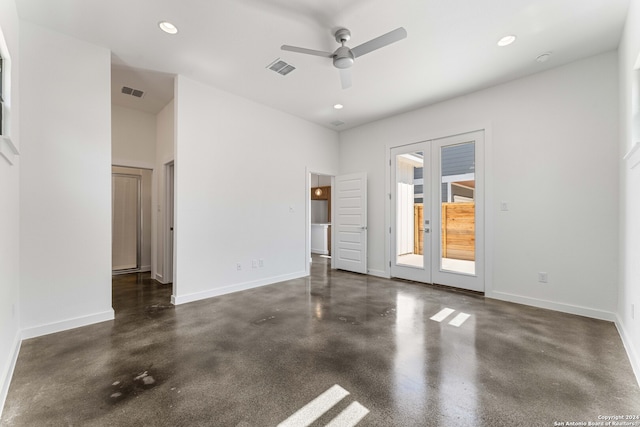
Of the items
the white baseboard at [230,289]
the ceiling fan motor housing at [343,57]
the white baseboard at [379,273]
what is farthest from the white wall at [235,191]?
the ceiling fan motor housing at [343,57]

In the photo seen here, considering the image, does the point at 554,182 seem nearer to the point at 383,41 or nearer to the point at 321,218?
the point at 383,41

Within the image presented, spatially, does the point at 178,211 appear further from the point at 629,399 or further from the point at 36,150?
the point at 629,399

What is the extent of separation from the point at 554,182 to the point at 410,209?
6.72 ft

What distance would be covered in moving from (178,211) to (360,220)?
3.39 metres

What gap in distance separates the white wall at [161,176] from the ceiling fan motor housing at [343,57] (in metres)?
3.05

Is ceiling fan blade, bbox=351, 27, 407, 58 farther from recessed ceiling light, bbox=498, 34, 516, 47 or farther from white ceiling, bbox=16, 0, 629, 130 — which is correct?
recessed ceiling light, bbox=498, 34, 516, 47

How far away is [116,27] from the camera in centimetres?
279

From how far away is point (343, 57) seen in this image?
2771 mm

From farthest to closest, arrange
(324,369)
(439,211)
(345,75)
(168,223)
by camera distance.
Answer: (168,223)
(439,211)
(345,75)
(324,369)

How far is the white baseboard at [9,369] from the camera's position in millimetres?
1726

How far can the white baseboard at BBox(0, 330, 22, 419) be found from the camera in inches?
68.0

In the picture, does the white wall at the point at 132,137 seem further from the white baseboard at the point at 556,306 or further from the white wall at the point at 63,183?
the white baseboard at the point at 556,306

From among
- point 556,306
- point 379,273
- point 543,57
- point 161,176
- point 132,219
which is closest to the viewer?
point 543,57

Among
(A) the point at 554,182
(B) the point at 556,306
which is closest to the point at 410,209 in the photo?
(A) the point at 554,182
